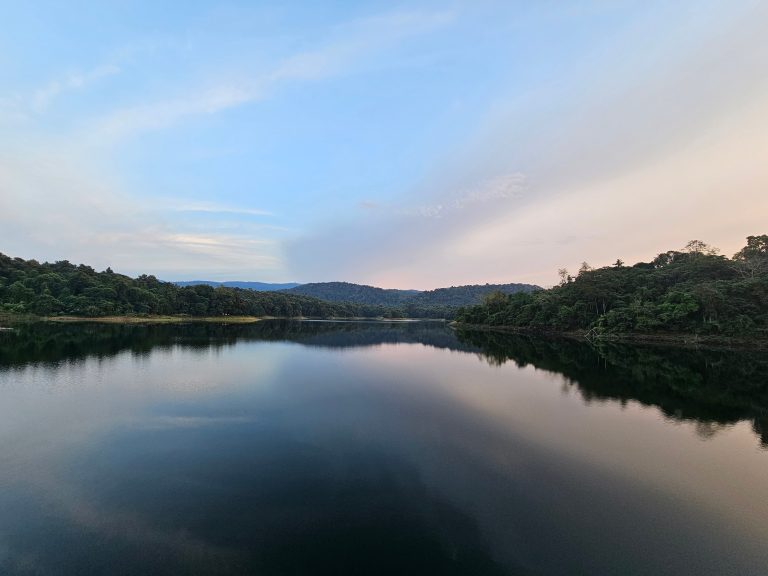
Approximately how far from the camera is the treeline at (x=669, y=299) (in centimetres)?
3950

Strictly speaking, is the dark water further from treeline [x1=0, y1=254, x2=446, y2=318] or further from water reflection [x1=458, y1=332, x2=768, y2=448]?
treeline [x1=0, y1=254, x2=446, y2=318]

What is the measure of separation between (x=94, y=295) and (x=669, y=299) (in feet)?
290

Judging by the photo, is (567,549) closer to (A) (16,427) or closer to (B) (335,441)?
(B) (335,441)

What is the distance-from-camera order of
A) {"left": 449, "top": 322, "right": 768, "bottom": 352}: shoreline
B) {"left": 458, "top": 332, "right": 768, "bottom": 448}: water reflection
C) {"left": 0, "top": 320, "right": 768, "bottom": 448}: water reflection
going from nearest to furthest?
{"left": 458, "top": 332, "right": 768, "bottom": 448}: water reflection → {"left": 0, "top": 320, "right": 768, "bottom": 448}: water reflection → {"left": 449, "top": 322, "right": 768, "bottom": 352}: shoreline

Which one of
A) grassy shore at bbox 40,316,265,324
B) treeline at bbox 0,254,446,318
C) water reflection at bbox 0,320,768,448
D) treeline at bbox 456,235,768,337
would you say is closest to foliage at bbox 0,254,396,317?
treeline at bbox 0,254,446,318

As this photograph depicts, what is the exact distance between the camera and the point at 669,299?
146ft

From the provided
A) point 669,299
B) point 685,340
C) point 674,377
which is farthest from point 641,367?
point 669,299

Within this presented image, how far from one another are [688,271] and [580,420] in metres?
51.2

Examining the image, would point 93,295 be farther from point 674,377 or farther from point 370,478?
point 674,377

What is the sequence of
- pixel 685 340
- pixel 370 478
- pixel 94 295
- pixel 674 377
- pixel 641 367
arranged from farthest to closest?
pixel 94 295, pixel 685 340, pixel 641 367, pixel 674 377, pixel 370 478

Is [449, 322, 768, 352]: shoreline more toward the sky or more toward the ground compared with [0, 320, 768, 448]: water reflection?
more toward the sky

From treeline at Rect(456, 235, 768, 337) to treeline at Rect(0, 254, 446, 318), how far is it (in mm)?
64159

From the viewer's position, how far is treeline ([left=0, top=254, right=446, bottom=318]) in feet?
184

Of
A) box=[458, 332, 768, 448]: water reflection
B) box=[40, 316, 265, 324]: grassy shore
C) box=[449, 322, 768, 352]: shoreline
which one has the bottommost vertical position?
box=[458, 332, 768, 448]: water reflection
